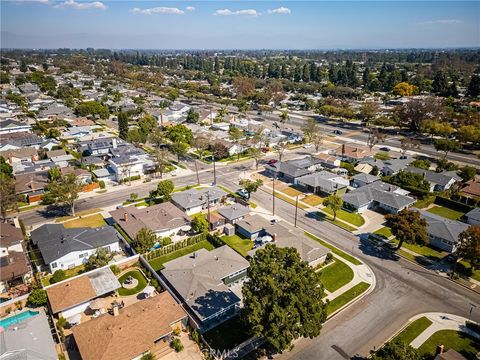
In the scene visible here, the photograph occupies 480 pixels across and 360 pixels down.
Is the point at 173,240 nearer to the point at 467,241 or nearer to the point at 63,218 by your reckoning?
the point at 63,218

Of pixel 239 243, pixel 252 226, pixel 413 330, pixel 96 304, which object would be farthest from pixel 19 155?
pixel 413 330

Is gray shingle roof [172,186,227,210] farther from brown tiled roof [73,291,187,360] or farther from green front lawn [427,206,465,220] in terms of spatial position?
green front lawn [427,206,465,220]

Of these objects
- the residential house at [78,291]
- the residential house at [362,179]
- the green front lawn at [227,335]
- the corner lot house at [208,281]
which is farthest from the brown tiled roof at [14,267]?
the residential house at [362,179]

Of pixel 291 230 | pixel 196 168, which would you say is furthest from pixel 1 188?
pixel 291 230

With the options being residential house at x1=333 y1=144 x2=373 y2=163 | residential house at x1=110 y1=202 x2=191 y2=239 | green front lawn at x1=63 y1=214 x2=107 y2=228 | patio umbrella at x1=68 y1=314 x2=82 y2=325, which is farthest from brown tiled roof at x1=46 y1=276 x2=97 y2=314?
residential house at x1=333 y1=144 x2=373 y2=163

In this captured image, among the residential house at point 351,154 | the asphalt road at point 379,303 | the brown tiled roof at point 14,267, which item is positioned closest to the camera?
the asphalt road at point 379,303

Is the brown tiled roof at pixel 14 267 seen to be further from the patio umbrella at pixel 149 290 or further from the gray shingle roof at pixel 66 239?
the patio umbrella at pixel 149 290
